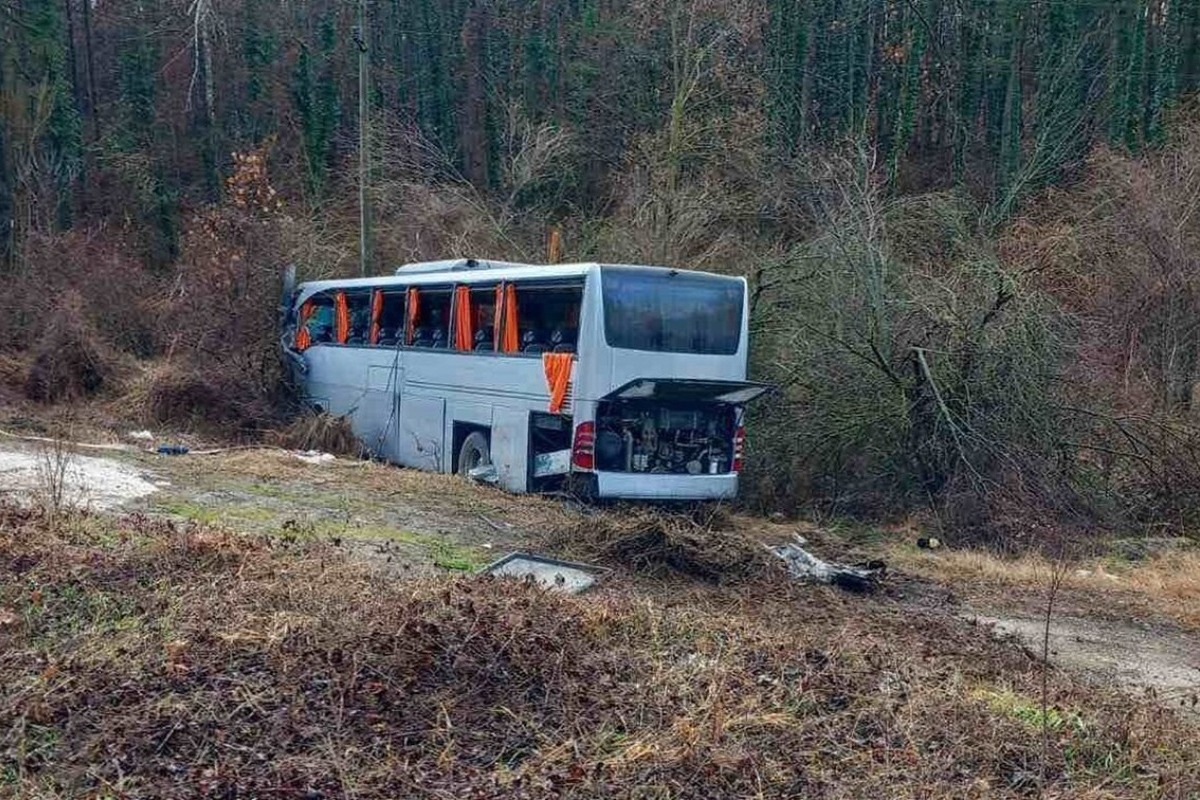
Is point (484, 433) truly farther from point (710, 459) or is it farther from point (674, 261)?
point (674, 261)

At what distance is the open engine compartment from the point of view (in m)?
12.2

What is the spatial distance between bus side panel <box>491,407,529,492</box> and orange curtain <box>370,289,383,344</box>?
11.9 feet

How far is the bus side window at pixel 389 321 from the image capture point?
1597 cm

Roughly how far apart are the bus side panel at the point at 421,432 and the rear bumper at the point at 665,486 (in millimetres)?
3296

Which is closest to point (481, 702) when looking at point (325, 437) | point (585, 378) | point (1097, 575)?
point (585, 378)

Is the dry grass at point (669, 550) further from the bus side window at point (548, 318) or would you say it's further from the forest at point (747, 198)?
the forest at point (747, 198)

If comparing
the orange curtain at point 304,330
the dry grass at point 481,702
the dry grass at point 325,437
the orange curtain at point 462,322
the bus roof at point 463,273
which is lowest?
the dry grass at point 325,437

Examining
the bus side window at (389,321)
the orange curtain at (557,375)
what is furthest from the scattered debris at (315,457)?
the orange curtain at (557,375)

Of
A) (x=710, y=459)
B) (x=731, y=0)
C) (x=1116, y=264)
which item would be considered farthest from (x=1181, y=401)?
(x=731, y=0)

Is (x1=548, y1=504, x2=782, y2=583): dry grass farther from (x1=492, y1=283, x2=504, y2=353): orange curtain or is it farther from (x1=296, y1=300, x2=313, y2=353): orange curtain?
(x1=296, y1=300, x2=313, y2=353): orange curtain

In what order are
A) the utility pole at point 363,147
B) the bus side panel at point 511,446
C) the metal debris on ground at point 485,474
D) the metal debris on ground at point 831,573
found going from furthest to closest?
the utility pole at point 363,147 → the metal debris on ground at point 485,474 → the bus side panel at point 511,446 → the metal debris on ground at point 831,573

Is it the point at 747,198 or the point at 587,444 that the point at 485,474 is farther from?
the point at 747,198

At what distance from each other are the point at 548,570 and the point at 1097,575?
5284mm

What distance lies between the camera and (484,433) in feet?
46.1
